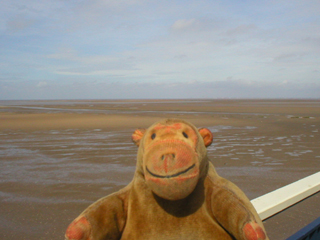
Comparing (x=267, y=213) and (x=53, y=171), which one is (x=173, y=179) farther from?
(x=53, y=171)

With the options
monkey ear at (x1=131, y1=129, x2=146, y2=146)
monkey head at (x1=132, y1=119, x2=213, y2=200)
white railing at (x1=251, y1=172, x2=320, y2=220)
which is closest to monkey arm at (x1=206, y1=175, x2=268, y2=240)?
monkey head at (x1=132, y1=119, x2=213, y2=200)

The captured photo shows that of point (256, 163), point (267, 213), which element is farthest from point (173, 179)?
point (256, 163)

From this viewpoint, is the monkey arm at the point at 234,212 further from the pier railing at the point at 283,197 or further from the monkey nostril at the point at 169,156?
the pier railing at the point at 283,197

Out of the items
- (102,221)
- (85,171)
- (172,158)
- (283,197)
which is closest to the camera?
(172,158)

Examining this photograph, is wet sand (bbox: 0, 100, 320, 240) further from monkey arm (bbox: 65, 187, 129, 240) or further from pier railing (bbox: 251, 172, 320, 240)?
monkey arm (bbox: 65, 187, 129, 240)

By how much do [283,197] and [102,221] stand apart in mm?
1873

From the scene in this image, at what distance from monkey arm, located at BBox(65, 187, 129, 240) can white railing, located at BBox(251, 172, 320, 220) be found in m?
1.32

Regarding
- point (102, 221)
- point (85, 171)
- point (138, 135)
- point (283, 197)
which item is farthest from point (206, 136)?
point (85, 171)

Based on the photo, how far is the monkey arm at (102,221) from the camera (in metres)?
1.28

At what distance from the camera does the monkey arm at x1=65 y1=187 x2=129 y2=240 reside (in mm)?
1277

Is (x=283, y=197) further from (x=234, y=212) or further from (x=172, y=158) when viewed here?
(x=172, y=158)

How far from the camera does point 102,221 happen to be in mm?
1372

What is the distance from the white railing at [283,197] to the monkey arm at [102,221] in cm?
132

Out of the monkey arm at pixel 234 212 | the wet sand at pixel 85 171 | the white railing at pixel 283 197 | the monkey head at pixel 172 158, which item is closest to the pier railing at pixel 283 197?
the white railing at pixel 283 197
